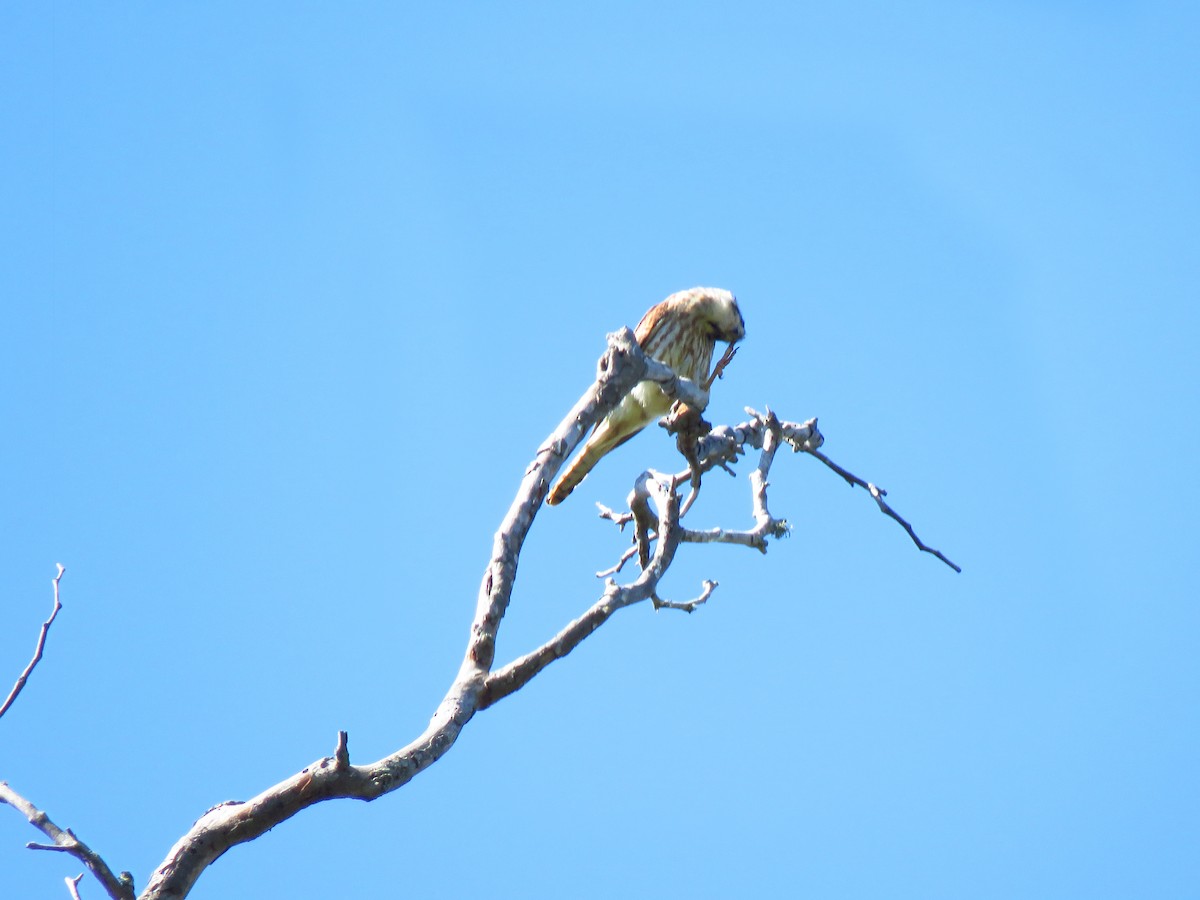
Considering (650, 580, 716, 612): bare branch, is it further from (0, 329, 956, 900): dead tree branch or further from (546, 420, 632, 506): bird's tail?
(546, 420, 632, 506): bird's tail

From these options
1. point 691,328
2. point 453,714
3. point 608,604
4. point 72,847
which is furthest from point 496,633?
point 691,328

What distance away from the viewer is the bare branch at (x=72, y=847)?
1.62m

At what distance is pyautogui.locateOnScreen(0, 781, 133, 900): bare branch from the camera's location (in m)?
1.62

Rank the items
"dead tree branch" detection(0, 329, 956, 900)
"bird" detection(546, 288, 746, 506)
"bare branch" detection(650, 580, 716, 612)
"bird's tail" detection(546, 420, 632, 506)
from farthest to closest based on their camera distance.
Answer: "bird" detection(546, 288, 746, 506)
"bird's tail" detection(546, 420, 632, 506)
"bare branch" detection(650, 580, 716, 612)
"dead tree branch" detection(0, 329, 956, 900)

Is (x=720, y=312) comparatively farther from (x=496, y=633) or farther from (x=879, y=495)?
(x=496, y=633)

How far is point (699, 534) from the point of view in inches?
132

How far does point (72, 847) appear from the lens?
1672mm

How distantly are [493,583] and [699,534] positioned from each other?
4.05ft

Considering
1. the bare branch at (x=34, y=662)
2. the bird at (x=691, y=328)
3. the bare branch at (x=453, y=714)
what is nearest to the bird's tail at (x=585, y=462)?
the bird at (x=691, y=328)

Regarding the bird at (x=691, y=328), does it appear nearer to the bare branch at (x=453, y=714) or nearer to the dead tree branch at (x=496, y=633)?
the dead tree branch at (x=496, y=633)

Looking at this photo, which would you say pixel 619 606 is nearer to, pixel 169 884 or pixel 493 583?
pixel 493 583

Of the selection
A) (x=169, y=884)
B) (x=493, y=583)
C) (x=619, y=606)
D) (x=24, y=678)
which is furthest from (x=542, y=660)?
(x=24, y=678)

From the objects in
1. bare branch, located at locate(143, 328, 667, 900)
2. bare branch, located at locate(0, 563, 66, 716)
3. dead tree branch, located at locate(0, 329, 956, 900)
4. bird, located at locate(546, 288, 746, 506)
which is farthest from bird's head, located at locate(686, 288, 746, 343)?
bare branch, located at locate(0, 563, 66, 716)

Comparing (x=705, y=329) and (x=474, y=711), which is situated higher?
(x=705, y=329)
